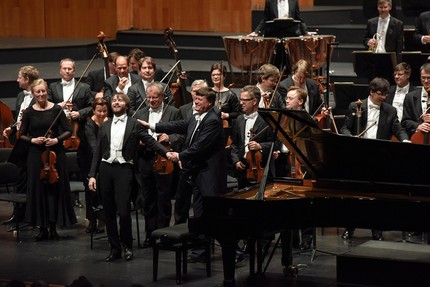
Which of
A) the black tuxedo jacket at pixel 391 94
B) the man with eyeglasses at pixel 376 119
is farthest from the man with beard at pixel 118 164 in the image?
the black tuxedo jacket at pixel 391 94

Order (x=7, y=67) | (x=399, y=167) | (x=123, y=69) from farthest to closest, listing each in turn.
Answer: (x=7, y=67)
(x=123, y=69)
(x=399, y=167)

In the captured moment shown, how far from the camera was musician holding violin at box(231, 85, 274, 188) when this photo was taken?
27.6ft

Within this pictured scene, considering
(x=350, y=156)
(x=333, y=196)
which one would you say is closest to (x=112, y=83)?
(x=350, y=156)

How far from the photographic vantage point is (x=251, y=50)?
430 inches

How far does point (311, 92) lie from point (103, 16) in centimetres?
538

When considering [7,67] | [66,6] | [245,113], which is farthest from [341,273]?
[66,6]

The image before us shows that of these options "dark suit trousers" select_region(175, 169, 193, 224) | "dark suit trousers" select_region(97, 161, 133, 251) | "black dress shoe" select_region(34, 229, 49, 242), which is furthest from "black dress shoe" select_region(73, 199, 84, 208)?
"dark suit trousers" select_region(175, 169, 193, 224)

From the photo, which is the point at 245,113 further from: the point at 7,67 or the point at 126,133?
the point at 7,67

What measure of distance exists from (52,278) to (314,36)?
4146mm

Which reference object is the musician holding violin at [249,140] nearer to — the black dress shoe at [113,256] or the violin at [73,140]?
the black dress shoe at [113,256]

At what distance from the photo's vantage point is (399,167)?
7.25m

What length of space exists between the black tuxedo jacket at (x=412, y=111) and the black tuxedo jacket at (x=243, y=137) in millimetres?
1213

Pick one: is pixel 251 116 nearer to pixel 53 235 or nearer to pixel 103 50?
pixel 53 235

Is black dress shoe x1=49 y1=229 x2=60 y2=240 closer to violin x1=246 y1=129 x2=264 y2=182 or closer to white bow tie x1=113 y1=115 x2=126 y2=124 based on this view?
white bow tie x1=113 y1=115 x2=126 y2=124
